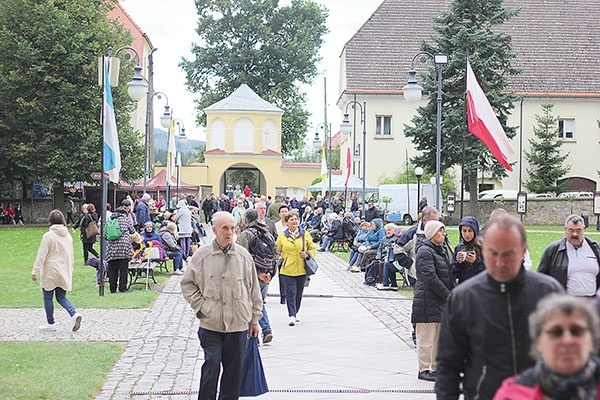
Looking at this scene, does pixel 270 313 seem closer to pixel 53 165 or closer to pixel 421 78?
pixel 53 165

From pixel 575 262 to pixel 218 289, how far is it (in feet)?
12.7

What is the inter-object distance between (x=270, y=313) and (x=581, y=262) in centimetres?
757

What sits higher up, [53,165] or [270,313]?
[53,165]

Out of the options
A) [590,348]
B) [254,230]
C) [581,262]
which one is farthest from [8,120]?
[590,348]

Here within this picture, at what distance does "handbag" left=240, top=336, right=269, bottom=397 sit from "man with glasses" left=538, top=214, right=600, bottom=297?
328 centimetres

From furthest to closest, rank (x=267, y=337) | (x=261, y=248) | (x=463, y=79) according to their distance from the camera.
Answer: (x=463, y=79), (x=261, y=248), (x=267, y=337)

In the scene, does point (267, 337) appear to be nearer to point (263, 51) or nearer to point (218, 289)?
point (218, 289)

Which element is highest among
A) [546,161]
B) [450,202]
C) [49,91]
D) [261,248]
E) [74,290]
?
[49,91]

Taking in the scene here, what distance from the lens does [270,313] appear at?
16312 millimetres

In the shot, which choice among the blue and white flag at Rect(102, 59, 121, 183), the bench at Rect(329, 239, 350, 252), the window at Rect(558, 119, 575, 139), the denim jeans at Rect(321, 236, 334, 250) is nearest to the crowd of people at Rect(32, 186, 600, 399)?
the blue and white flag at Rect(102, 59, 121, 183)

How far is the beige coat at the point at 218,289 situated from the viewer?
782 cm

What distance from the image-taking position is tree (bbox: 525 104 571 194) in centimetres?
6022

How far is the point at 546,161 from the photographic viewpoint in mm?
60562

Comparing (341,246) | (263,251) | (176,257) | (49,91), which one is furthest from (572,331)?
(49,91)
